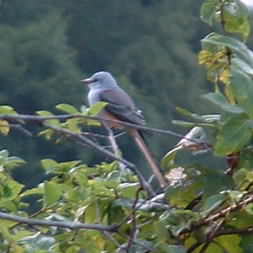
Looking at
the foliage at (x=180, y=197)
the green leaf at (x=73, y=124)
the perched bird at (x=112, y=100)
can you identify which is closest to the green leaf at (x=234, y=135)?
the foliage at (x=180, y=197)

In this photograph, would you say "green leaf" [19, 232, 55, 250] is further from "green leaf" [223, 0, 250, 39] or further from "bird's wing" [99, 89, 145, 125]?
"bird's wing" [99, 89, 145, 125]

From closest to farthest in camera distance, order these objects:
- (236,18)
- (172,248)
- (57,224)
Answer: (57,224) < (172,248) < (236,18)

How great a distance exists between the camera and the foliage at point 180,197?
1898mm

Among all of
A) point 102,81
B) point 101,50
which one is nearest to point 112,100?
point 102,81

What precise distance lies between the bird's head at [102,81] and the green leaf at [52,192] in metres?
3.92

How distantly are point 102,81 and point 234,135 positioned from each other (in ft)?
13.9

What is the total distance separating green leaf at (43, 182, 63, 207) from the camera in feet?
6.67

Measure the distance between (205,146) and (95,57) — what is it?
54.3 ft

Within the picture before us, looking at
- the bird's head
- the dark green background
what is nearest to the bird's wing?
the bird's head

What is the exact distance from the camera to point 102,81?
6.14 metres

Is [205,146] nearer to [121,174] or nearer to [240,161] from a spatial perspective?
[240,161]

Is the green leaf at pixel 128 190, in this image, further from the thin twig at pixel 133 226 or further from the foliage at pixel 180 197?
the thin twig at pixel 133 226

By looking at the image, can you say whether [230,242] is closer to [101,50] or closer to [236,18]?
[236,18]

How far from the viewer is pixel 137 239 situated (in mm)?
1947
